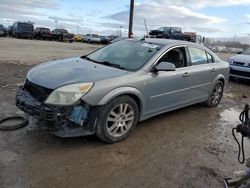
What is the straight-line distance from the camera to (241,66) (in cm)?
1066

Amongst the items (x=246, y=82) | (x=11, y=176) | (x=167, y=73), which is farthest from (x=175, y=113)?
(x=246, y=82)

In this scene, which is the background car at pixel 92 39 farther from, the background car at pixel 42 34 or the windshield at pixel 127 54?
the windshield at pixel 127 54

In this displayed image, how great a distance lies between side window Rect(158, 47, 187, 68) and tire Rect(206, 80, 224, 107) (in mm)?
1438

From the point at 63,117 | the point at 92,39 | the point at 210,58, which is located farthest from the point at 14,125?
the point at 92,39

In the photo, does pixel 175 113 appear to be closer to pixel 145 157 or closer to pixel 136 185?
pixel 145 157

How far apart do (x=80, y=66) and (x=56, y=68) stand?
1.28 feet

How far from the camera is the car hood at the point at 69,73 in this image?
13.6 ft

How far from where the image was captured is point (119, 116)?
446cm

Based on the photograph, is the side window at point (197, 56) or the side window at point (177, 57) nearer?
the side window at point (177, 57)

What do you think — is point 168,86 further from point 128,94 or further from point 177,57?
point 128,94

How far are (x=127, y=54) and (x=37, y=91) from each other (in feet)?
5.90

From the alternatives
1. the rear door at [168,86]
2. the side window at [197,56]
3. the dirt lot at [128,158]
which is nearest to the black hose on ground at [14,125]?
the dirt lot at [128,158]

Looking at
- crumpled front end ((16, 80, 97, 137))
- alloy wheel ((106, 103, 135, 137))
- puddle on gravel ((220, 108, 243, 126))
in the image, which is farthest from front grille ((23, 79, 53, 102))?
puddle on gravel ((220, 108, 243, 126))

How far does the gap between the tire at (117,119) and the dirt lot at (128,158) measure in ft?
0.47
